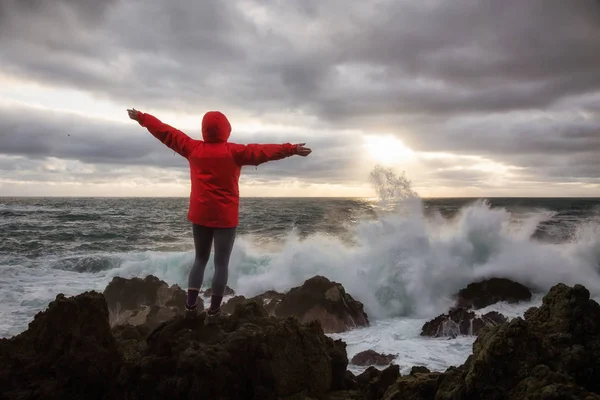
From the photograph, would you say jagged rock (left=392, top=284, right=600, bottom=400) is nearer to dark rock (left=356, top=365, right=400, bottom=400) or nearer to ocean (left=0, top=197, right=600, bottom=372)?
dark rock (left=356, top=365, right=400, bottom=400)

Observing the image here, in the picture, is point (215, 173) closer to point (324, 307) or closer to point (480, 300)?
point (324, 307)

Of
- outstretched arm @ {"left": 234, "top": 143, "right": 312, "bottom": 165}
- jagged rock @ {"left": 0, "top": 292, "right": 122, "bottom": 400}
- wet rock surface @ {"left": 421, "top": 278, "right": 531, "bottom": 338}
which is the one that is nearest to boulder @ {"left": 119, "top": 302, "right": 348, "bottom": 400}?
jagged rock @ {"left": 0, "top": 292, "right": 122, "bottom": 400}

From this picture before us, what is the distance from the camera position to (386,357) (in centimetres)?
705

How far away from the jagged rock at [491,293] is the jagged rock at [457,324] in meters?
1.95

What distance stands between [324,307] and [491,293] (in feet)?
17.4

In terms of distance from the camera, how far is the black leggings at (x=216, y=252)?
3.72m

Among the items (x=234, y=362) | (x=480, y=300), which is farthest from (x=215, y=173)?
(x=480, y=300)

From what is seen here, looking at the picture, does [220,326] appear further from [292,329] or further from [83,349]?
[83,349]

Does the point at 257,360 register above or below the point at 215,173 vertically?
below

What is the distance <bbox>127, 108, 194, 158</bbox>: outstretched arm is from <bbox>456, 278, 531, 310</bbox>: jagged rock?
379 inches

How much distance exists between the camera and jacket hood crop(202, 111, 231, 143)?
→ 3676mm

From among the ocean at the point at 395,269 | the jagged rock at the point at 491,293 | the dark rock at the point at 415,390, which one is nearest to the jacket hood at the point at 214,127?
the dark rock at the point at 415,390

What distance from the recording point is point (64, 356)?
330cm

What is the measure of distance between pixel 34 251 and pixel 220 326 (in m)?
20.8
